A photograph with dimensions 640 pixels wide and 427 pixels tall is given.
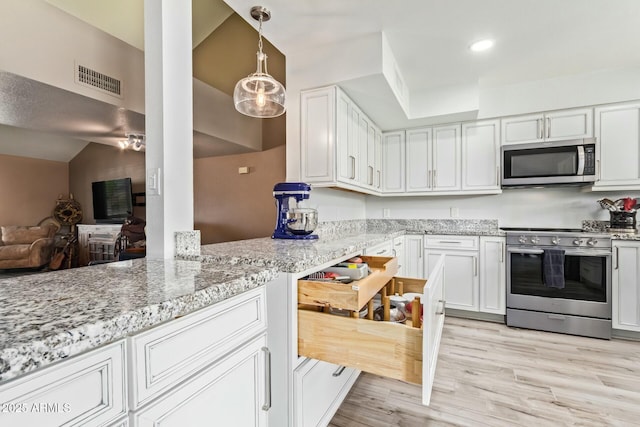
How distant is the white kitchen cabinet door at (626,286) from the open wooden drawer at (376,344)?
250 centimetres

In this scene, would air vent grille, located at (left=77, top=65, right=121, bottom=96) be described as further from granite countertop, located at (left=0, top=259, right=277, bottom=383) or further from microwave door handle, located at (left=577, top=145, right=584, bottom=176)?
microwave door handle, located at (left=577, top=145, right=584, bottom=176)

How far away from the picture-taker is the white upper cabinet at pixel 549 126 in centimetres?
282

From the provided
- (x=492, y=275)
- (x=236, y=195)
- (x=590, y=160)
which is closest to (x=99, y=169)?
(x=236, y=195)

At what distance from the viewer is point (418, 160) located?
344 centimetres

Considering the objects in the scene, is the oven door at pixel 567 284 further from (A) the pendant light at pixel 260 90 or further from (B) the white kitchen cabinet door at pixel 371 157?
(A) the pendant light at pixel 260 90

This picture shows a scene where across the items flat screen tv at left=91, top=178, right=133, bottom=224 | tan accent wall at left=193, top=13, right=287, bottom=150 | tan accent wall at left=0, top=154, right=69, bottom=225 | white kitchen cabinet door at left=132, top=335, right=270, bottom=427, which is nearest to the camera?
white kitchen cabinet door at left=132, top=335, right=270, bottom=427

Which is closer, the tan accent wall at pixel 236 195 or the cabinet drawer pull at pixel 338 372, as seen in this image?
the cabinet drawer pull at pixel 338 372

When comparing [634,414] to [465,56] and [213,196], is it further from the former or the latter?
[213,196]

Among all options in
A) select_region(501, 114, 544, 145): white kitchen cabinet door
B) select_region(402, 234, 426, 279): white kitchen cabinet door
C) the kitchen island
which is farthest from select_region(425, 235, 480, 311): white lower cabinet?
the kitchen island

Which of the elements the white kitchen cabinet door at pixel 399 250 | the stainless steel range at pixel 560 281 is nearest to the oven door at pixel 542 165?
the stainless steel range at pixel 560 281

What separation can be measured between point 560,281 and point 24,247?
5956mm

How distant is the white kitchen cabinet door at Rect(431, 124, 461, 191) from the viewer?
3275 mm

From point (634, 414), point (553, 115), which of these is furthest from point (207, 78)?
point (634, 414)

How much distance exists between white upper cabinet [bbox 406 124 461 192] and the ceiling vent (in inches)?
121
